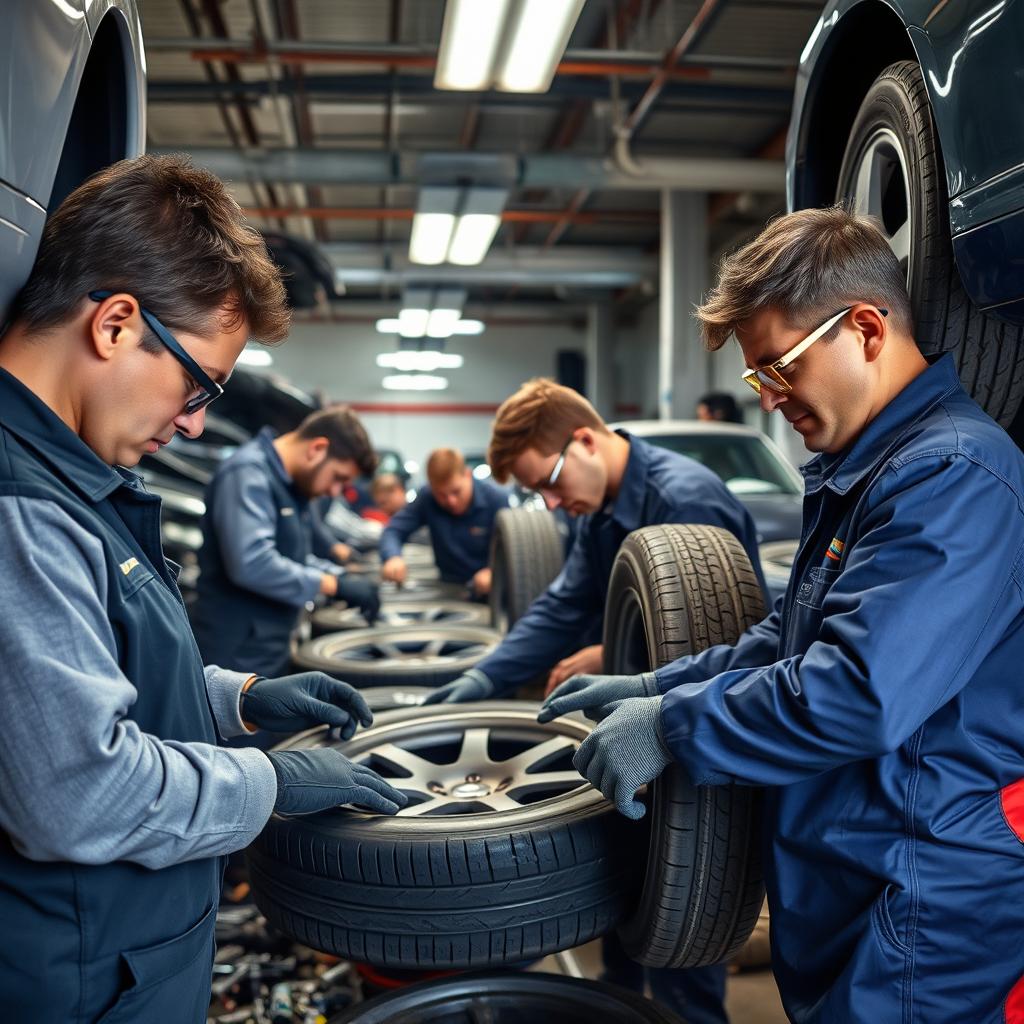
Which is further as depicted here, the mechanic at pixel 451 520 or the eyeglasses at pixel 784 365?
the mechanic at pixel 451 520

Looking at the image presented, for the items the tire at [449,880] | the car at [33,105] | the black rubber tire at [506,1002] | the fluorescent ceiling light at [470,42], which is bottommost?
the black rubber tire at [506,1002]

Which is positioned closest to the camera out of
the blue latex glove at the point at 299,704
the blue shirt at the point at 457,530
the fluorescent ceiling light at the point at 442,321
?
the blue latex glove at the point at 299,704

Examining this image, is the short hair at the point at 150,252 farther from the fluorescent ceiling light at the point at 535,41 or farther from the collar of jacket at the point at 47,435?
the fluorescent ceiling light at the point at 535,41

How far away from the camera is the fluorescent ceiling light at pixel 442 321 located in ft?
44.7

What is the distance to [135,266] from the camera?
1.10 m

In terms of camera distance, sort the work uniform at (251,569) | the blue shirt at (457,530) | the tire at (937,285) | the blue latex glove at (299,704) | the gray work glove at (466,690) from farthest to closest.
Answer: the blue shirt at (457,530), the work uniform at (251,569), the gray work glove at (466,690), the blue latex glove at (299,704), the tire at (937,285)

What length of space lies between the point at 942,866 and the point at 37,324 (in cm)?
118

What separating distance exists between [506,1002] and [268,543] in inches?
77.4

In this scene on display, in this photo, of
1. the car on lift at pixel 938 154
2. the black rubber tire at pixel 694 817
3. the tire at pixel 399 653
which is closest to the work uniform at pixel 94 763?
the black rubber tire at pixel 694 817

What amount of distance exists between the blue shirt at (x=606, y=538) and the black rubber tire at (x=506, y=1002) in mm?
935

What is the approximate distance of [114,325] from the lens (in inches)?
42.8

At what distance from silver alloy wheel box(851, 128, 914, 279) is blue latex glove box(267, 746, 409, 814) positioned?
1.17 metres

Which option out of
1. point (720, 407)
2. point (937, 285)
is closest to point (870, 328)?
point (937, 285)

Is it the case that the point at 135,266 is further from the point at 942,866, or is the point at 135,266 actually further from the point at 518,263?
the point at 518,263
